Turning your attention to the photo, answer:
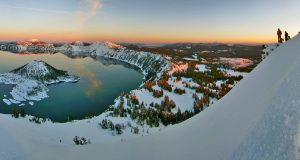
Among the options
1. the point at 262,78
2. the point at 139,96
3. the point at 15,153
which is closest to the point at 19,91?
the point at 139,96

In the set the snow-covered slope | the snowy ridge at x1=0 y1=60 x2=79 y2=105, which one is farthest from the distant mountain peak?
the snow-covered slope

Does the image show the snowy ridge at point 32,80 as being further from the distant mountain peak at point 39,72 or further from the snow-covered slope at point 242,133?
the snow-covered slope at point 242,133

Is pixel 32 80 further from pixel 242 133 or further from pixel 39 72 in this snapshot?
pixel 242 133

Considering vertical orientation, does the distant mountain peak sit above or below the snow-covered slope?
below

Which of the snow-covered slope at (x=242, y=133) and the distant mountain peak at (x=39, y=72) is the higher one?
the snow-covered slope at (x=242, y=133)

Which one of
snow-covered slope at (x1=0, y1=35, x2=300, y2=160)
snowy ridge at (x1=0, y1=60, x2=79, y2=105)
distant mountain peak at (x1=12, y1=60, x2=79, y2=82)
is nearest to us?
snow-covered slope at (x1=0, y1=35, x2=300, y2=160)

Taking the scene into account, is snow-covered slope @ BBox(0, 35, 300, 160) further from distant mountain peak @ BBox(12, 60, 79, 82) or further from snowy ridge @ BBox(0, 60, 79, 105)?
distant mountain peak @ BBox(12, 60, 79, 82)

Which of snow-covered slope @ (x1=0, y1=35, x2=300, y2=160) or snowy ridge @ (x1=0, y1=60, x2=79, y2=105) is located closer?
snow-covered slope @ (x1=0, y1=35, x2=300, y2=160)

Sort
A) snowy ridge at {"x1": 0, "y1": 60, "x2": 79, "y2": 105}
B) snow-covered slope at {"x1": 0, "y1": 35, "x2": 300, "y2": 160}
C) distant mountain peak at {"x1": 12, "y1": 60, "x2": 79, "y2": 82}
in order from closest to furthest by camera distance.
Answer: snow-covered slope at {"x1": 0, "y1": 35, "x2": 300, "y2": 160} < snowy ridge at {"x1": 0, "y1": 60, "x2": 79, "y2": 105} < distant mountain peak at {"x1": 12, "y1": 60, "x2": 79, "y2": 82}

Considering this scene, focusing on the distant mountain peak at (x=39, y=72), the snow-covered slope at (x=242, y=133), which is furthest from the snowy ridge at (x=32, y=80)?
the snow-covered slope at (x=242, y=133)
